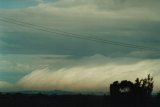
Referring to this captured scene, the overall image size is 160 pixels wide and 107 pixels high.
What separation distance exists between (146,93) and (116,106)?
590cm

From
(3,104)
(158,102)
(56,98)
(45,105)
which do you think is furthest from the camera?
(56,98)

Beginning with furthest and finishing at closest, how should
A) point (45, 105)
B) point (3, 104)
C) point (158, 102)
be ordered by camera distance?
point (158, 102), point (45, 105), point (3, 104)

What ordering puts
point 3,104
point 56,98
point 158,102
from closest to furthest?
point 3,104 < point 158,102 < point 56,98

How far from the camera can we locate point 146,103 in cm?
9094

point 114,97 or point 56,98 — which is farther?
point 56,98

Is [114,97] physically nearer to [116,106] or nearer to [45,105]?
[116,106]

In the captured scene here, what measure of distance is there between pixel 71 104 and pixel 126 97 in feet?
38.5

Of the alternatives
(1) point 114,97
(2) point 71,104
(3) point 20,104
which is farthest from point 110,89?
(3) point 20,104

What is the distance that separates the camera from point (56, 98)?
11044 centimetres

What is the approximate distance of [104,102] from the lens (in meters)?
94.7

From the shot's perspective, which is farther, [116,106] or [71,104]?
[71,104]

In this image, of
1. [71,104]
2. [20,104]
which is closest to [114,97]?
[71,104]

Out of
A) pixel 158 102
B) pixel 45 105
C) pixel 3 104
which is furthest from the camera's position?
pixel 158 102

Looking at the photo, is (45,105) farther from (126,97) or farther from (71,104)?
(126,97)
